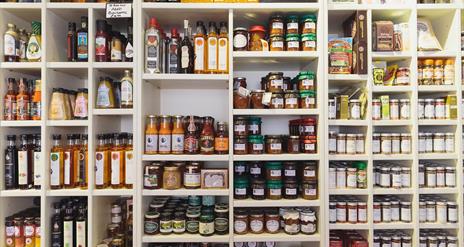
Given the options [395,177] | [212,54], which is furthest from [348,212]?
[212,54]

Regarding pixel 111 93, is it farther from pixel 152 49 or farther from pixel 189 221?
pixel 189 221

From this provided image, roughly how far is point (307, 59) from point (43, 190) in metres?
1.58

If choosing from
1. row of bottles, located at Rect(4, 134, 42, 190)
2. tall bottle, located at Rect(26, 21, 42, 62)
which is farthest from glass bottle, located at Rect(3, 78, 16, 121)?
tall bottle, located at Rect(26, 21, 42, 62)

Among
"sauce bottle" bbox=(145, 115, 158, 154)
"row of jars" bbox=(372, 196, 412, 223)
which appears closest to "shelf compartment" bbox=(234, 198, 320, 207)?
"row of jars" bbox=(372, 196, 412, 223)

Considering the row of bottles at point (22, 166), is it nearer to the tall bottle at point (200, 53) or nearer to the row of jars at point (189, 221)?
the row of jars at point (189, 221)

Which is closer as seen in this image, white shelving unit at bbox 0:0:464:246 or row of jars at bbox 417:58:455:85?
white shelving unit at bbox 0:0:464:246

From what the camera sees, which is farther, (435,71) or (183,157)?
(435,71)

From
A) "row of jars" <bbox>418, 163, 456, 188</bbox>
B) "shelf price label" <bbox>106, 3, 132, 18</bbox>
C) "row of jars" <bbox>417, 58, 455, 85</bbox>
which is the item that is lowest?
"row of jars" <bbox>418, 163, 456, 188</bbox>

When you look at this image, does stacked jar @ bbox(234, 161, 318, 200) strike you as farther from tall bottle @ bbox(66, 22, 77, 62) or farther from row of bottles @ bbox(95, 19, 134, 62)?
tall bottle @ bbox(66, 22, 77, 62)

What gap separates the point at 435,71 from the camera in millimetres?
1777

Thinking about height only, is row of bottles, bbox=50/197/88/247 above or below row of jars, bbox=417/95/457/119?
below

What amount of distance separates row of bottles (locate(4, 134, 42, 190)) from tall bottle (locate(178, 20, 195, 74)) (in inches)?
34.6

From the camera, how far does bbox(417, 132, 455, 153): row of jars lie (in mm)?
1761

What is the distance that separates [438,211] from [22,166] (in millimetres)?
2269
